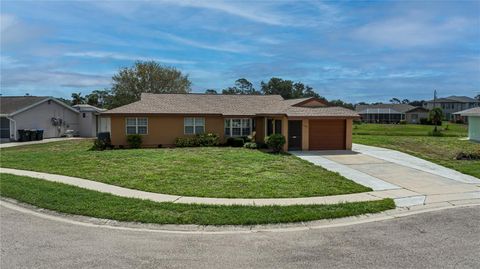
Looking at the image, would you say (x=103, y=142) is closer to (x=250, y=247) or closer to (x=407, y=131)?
(x=250, y=247)

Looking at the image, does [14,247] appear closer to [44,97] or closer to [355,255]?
[355,255]

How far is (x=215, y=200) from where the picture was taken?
1012 centimetres

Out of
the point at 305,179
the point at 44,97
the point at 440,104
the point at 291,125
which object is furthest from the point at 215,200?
the point at 440,104

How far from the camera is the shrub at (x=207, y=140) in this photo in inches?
1028

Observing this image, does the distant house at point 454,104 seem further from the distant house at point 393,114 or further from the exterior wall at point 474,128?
the exterior wall at point 474,128

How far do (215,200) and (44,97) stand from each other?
33.7 m

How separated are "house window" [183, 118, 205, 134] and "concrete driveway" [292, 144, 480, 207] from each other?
887 cm

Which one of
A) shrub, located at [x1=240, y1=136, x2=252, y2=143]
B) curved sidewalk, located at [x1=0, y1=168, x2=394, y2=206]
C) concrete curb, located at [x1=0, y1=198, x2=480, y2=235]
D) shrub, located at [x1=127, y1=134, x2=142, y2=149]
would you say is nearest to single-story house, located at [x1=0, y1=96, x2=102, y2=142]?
shrub, located at [x1=127, y1=134, x2=142, y2=149]

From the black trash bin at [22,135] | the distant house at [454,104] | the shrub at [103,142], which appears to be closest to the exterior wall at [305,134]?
the shrub at [103,142]

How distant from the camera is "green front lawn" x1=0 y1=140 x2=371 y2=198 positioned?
1141 cm

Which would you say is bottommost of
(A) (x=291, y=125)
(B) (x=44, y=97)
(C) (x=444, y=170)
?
(C) (x=444, y=170)

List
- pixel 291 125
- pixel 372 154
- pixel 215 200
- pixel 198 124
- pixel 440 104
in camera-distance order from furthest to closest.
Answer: pixel 440 104
pixel 198 124
pixel 291 125
pixel 372 154
pixel 215 200

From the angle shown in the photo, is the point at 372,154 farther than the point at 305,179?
Yes

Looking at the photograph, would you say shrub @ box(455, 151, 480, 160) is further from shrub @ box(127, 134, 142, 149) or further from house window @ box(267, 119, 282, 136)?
shrub @ box(127, 134, 142, 149)
